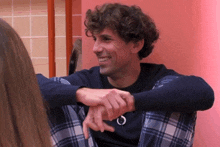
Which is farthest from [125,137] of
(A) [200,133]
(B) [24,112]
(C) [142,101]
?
(B) [24,112]

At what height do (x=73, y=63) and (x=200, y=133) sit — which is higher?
(x=73, y=63)

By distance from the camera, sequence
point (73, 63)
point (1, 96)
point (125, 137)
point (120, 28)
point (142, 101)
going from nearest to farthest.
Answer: point (1, 96) → point (142, 101) → point (125, 137) → point (120, 28) → point (73, 63)

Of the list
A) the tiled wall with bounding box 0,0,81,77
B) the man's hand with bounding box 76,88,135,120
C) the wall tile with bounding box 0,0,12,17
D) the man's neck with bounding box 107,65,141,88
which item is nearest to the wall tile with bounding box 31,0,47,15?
the tiled wall with bounding box 0,0,81,77

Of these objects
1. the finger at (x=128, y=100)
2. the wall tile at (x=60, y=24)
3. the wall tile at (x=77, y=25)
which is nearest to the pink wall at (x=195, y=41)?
the finger at (x=128, y=100)

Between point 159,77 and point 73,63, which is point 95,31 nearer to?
point 159,77

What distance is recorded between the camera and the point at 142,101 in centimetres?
112

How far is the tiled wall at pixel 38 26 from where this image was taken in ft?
8.96

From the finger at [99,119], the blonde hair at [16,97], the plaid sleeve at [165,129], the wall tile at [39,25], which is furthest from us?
the wall tile at [39,25]

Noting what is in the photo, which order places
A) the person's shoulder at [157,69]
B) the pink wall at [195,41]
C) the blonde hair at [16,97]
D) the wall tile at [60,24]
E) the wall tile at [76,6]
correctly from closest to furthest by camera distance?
the blonde hair at [16,97] < the person's shoulder at [157,69] < the pink wall at [195,41] < the wall tile at [76,6] < the wall tile at [60,24]

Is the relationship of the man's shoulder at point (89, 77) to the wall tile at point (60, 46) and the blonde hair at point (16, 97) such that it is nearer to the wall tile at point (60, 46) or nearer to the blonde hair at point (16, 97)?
the blonde hair at point (16, 97)

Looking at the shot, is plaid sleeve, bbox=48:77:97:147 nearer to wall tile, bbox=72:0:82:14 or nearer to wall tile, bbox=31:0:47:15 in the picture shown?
wall tile, bbox=72:0:82:14

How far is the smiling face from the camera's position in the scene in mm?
1507

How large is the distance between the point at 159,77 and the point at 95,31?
1.32ft

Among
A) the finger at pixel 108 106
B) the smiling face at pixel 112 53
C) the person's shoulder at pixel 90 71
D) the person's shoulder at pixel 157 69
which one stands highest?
the smiling face at pixel 112 53
